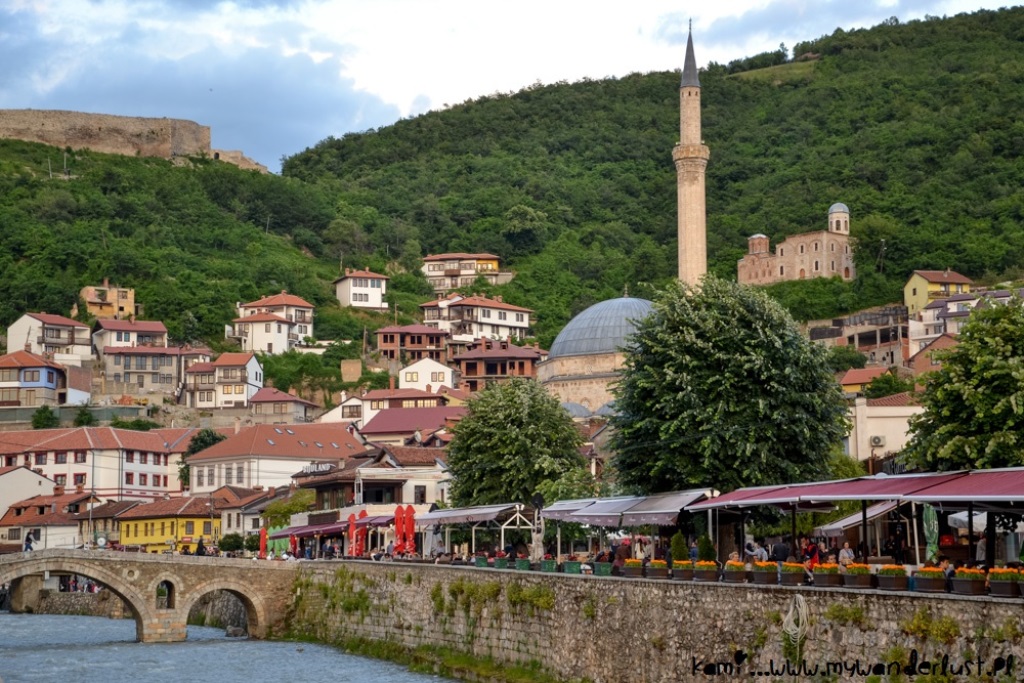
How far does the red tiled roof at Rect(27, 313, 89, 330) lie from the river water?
5924 centimetres

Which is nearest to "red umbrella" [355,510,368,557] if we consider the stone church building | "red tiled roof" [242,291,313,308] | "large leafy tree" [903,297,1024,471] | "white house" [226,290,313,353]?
"large leafy tree" [903,297,1024,471]

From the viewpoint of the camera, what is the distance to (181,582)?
53.9 meters

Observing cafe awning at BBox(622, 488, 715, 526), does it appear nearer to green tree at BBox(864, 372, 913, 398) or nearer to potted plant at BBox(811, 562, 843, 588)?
potted plant at BBox(811, 562, 843, 588)

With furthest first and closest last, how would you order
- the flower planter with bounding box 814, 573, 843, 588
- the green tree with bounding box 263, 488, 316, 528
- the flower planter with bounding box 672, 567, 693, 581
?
1. the green tree with bounding box 263, 488, 316, 528
2. the flower planter with bounding box 672, 567, 693, 581
3. the flower planter with bounding box 814, 573, 843, 588

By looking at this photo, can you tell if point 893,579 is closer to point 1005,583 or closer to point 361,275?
point 1005,583

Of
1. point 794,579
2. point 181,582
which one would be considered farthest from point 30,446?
point 794,579

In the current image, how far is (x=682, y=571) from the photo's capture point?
27547 millimetres

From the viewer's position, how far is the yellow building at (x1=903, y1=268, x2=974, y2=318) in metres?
113

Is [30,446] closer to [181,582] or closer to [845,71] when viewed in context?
[181,582]

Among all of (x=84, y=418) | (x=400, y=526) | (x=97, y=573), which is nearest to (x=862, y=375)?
(x=84, y=418)

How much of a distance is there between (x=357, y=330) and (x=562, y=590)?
3794 inches

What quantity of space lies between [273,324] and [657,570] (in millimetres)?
94196

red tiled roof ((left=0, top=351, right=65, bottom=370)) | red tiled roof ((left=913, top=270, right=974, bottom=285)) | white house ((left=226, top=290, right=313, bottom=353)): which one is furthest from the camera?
white house ((left=226, top=290, right=313, bottom=353))

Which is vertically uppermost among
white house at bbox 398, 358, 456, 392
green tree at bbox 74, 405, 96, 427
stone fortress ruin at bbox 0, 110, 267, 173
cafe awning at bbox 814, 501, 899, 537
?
stone fortress ruin at bbox 0, 110, 267, 173
